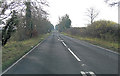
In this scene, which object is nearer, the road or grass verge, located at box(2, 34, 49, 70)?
the road

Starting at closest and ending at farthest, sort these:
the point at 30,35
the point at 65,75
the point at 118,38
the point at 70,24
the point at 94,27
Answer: the point at 65,75, the point at 118,38, the point at 94,27, the point at 30,35, the point at 70,24

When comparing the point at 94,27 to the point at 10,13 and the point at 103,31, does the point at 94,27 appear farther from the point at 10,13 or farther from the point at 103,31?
the point at 10,13

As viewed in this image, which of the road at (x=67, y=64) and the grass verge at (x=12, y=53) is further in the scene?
the grass verge at (x=12, y=53)

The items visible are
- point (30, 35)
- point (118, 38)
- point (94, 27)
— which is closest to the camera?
point (118, 38)

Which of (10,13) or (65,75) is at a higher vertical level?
(10,13)

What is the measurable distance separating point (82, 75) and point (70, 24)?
85750mm

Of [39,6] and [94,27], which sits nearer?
[39,6]

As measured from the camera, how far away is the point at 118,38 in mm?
22016

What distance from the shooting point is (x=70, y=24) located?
3580 inches

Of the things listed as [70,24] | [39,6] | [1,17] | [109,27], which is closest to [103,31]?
[109,27]

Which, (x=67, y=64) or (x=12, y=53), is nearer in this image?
(x=67, y=64)

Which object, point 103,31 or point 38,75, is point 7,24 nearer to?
point 38,75

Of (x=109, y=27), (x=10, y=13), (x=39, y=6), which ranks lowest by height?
(x=109, y=27)

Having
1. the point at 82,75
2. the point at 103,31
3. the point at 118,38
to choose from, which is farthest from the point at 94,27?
the point at 82,75
